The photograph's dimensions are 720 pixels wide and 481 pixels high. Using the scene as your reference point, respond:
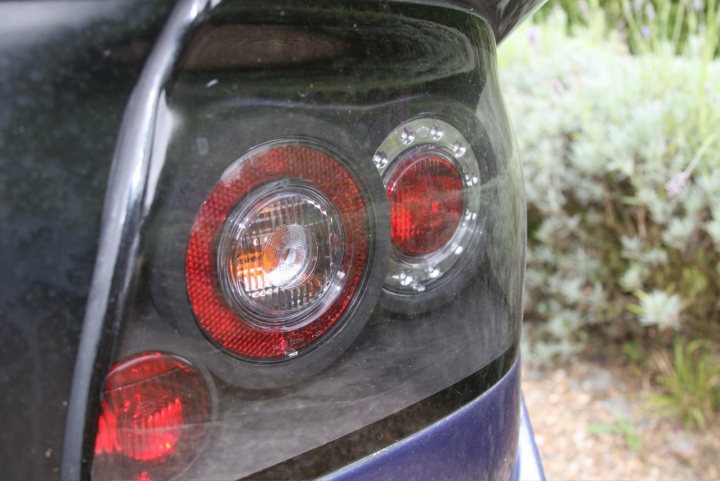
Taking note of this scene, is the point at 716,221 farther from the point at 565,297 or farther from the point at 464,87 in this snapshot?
the point at 464,87

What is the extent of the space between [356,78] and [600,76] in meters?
2.47

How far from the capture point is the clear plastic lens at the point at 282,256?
2.74 ft

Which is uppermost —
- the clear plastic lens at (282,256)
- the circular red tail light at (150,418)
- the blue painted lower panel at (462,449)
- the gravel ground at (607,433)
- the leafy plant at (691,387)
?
the clear plastic lens at (282,256)

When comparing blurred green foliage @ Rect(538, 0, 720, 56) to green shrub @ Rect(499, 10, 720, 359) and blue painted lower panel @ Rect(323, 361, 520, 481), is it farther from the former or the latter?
blue painted lower panel @ Rect(323, 361, 520, 481)

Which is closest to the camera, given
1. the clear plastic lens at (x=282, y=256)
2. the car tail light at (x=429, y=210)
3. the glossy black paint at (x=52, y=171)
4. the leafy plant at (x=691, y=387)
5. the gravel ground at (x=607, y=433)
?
the glossy black paint at (x=52, y=171)

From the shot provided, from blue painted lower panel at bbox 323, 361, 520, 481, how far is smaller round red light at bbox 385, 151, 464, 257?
0.92 ft

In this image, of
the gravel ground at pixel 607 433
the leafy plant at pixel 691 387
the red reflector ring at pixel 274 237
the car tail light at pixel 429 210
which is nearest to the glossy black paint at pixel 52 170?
the red reflector ring at pixel 274 237

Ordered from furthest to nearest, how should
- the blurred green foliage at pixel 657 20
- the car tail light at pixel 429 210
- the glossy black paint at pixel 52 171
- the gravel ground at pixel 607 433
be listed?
the blurred green foliage at pixel 657 20 → the gravel ground at pixel 607 433 → the car tail light at pixel 429 210 → the glossy black paint at pixel 52 171

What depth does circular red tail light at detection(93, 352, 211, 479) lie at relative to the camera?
779 mm

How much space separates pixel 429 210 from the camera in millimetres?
1015

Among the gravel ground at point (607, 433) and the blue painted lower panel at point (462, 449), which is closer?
the blue painted lower panel at point (462, 449)

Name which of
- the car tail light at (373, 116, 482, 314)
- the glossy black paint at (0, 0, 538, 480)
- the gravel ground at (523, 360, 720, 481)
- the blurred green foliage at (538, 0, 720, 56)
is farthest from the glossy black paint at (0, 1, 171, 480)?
the blurred green foliage at (538, 0, 720, 56)

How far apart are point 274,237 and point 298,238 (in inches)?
1.4

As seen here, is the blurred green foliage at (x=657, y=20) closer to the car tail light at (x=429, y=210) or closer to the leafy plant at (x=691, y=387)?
the leafy plant at (x=691, y=387)
